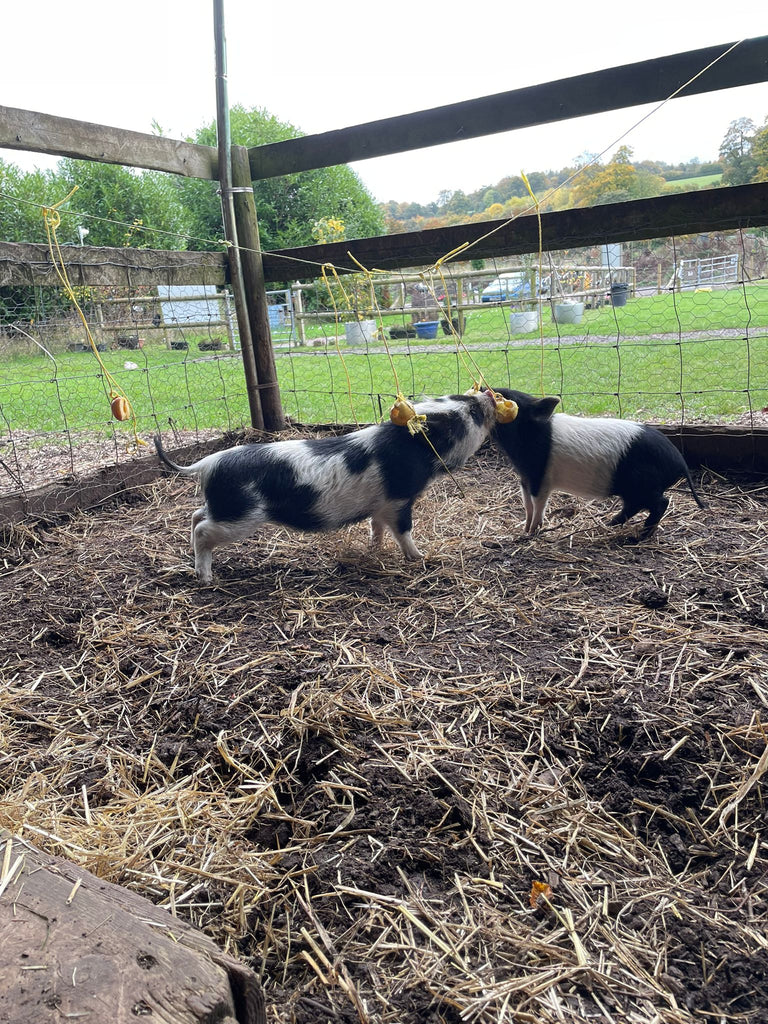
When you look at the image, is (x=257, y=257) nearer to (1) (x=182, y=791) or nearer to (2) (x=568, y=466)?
(2) (x=568, y=466)

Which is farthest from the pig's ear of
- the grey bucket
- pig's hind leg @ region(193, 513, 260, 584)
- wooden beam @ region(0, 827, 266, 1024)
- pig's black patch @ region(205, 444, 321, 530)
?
the grey bucket

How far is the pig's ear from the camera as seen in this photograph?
3859 mm

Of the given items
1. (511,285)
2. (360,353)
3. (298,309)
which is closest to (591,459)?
(511,285)

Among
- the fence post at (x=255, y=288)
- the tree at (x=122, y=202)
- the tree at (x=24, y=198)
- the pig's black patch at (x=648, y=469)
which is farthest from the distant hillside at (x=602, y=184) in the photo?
the tree at (x=24, y=198)

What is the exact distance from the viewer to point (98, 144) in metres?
4.41

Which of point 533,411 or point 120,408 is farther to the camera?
point 533,411

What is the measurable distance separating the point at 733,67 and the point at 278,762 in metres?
4.46

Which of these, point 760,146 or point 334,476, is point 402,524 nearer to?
point 334,476

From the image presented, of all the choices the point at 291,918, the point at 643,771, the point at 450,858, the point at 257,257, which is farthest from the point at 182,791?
the point at 257,257

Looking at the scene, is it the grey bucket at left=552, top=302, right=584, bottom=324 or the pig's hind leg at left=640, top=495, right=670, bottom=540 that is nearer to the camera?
the pig's hind leg at left=640, top=495, right=670, bottom=540

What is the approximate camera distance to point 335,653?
2.82m

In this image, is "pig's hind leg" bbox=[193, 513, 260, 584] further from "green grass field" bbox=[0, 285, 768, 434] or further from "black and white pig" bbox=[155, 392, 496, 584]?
"green grass field" bbox=[0, 285, 768, 434]

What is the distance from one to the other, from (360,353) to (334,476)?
373 centimetres

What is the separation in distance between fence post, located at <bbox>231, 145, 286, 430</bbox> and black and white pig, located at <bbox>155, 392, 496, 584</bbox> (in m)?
2.28
